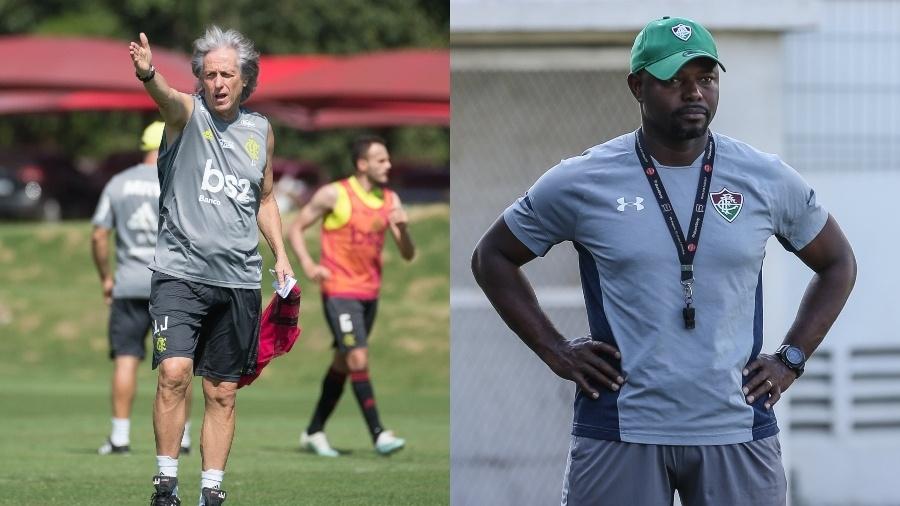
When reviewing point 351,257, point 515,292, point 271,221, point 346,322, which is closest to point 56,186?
point 351,257

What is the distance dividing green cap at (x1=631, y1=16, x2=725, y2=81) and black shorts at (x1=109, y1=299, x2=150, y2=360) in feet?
22.0

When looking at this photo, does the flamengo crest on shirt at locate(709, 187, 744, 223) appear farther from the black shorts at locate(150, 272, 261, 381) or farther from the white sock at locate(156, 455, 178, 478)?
the white sock at locate(156, 455, 178, 478)

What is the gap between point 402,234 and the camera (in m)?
10.7

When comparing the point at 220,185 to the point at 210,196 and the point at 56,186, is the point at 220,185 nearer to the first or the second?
the point at 210,196

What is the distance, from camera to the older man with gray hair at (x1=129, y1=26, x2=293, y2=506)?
681 centimetres

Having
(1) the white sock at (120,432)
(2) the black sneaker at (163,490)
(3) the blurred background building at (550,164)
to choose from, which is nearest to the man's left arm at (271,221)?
(2) the black sneaker at (163,490)

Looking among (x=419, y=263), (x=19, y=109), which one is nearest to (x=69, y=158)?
(x=19, y=109)

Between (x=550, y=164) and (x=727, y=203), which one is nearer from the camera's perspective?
(x=727, y=203)

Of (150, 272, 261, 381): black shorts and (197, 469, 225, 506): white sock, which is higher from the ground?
(150, 272, 261, 381): black shorts

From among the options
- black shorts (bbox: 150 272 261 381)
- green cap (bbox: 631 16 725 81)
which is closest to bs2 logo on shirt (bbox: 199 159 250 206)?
black shorts (bbox: 150 272 261 381)

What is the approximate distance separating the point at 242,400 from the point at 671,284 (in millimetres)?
11470

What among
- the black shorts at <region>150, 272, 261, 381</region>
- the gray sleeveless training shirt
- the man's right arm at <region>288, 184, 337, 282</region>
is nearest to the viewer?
the gray sleeveless training shirt

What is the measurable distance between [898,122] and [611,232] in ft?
21.2

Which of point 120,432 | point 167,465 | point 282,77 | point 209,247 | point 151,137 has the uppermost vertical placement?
point 282,77
